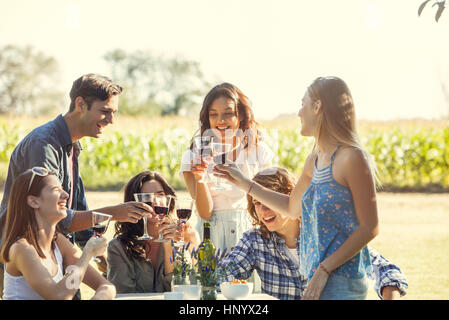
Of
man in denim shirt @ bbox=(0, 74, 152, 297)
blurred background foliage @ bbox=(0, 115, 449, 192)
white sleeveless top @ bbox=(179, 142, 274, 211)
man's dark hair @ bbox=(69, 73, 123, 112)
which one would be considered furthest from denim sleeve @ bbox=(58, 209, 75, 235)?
blurred background foliage @ bbox=(0, 115, 449, 192)

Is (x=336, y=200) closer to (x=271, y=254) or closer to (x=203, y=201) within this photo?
(x=271, y=254)

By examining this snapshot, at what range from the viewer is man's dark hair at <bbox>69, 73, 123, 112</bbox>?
357 cm

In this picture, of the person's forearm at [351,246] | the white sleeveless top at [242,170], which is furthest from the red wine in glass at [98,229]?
the white sleeveless top at [242,170]

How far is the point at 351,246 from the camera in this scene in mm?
2424

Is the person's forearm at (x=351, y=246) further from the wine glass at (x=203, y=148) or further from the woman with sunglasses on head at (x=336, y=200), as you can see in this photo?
the wine glass at (x=203, y=148)

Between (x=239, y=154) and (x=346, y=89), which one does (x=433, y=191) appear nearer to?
(x=239, y=154)

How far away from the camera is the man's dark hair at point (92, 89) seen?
140 inches

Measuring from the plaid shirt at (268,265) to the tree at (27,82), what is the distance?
3164 centimetres

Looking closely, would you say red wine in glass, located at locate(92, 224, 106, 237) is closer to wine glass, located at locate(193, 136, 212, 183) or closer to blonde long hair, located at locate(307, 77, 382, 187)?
wine glass, located at locate(193, 136, 212, 183)

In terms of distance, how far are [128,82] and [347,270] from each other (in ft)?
127

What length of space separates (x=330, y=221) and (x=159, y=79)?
3895cm

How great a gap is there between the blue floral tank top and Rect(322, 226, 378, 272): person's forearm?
0.05 meters

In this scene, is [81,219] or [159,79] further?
[159,79]

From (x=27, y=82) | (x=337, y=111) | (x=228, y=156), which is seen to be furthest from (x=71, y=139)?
(x=27, y=82)
